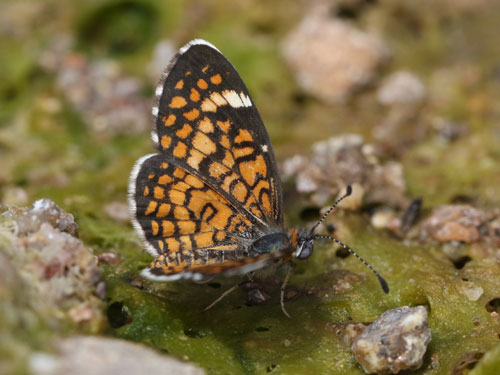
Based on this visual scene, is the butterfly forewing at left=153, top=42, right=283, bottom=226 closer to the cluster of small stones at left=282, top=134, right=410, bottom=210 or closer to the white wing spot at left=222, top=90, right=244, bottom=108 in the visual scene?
the white wing spot at left=222, top=90, right=244, bottom=108

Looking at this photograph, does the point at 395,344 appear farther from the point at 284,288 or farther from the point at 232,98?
the point at 232,98

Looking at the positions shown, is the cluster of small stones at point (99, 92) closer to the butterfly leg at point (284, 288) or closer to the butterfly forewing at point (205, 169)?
the butterfly forewing at point (205, 169)

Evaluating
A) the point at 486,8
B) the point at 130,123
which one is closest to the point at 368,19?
the point at 486,8

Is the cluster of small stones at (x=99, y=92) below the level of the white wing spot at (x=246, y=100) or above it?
above

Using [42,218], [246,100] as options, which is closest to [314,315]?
[246,100]

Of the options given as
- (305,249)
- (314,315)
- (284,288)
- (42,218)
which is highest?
(42,218)

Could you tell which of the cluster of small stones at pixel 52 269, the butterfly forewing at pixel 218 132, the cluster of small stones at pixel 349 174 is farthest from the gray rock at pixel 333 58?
the cluster of small stones at pixel 52 269
